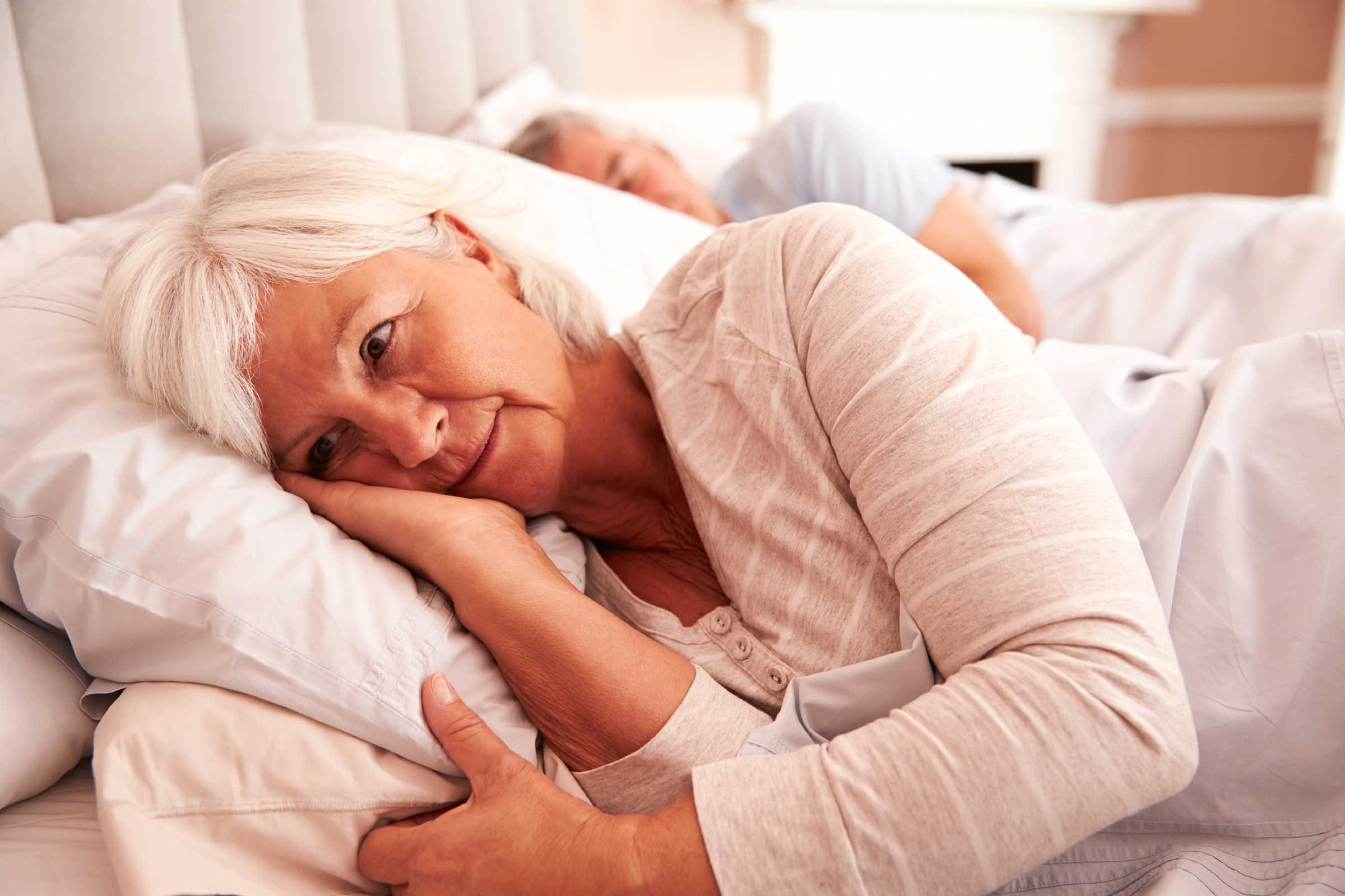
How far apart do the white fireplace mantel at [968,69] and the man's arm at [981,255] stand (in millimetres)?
911

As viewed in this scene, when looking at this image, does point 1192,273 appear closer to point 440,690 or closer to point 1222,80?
point 440,690

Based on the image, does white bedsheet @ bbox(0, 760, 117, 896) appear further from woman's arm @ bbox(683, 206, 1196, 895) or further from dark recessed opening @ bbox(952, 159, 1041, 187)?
dark recessed opening @ bbox(952, 159, 1041, 187)

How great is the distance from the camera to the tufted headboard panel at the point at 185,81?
1.16m

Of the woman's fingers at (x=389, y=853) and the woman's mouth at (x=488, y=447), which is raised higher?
the woman's mouth at (x=488, y=447)

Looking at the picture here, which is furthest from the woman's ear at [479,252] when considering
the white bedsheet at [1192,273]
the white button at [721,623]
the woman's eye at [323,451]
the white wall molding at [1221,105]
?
the white wall molding at [1221,105]

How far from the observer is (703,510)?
89cm

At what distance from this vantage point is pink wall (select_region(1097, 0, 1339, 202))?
286 centimetres

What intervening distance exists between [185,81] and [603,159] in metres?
0.72

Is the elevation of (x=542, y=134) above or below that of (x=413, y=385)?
above

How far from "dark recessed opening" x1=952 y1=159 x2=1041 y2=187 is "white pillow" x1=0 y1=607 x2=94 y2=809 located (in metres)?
2.69

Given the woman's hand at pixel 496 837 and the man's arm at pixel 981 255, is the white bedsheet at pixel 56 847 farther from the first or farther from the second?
the man's arm at pixel 981 255

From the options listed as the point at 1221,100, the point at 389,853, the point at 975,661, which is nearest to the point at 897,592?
the point at 975,661

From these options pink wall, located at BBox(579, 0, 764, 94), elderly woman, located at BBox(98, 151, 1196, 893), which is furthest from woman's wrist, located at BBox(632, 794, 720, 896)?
pink wall, located at BBox(579, 0, 764, 94)

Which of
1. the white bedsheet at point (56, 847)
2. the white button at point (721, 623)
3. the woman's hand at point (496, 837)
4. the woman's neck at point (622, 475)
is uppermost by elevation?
the woman's neck at point (622, 475)
